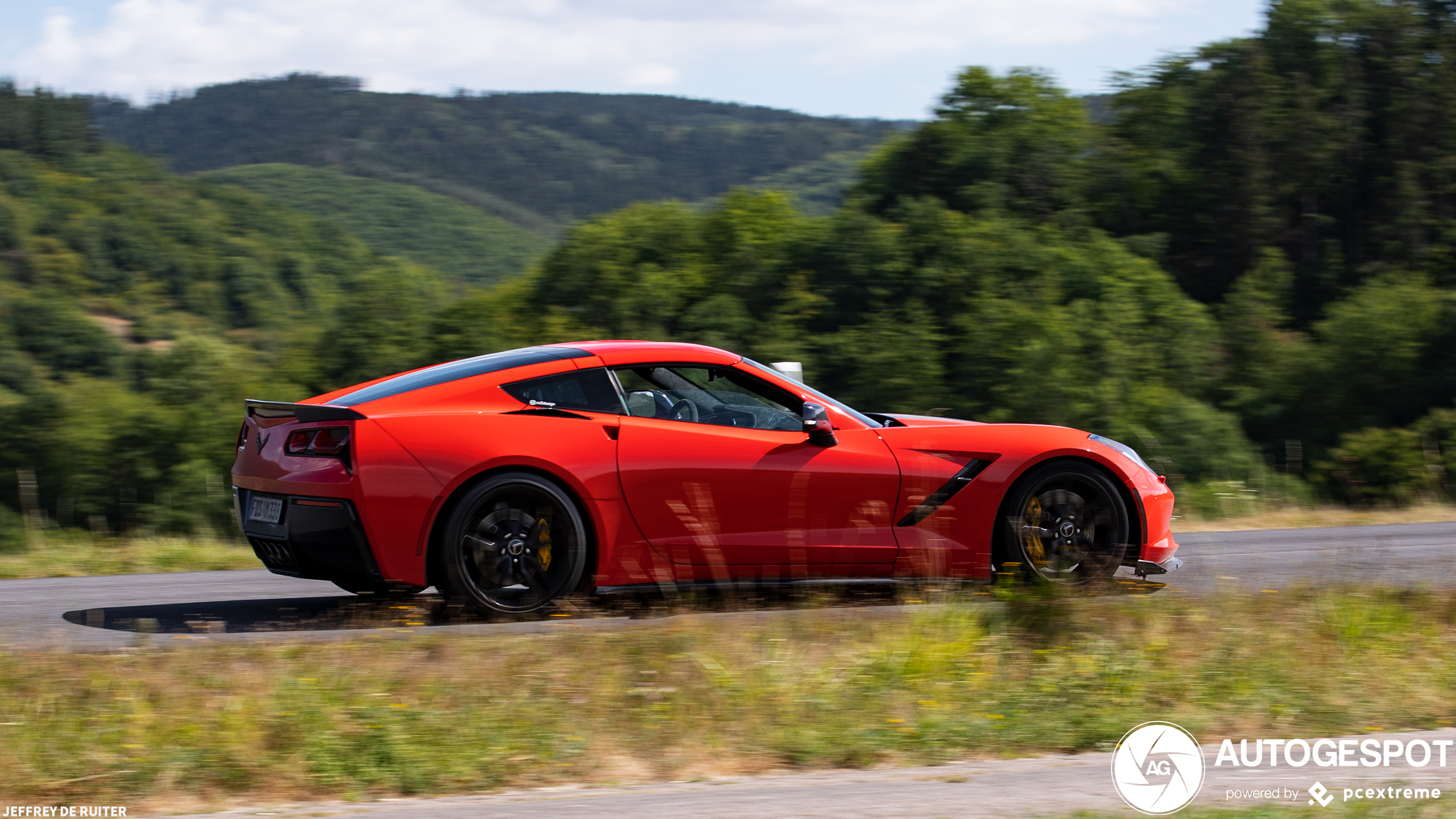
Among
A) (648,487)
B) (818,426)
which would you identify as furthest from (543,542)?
(818,426)

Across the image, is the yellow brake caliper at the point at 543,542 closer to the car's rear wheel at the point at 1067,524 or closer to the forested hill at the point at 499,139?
the car's rear wheel at the point at 1067,524

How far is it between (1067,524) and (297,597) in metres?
3.90

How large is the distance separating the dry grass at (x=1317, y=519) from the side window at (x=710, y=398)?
15.3ft

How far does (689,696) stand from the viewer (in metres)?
4.56

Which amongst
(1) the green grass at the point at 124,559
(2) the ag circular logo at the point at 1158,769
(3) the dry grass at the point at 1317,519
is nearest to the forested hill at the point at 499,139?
(3) the dry grass at the point at 1317,519

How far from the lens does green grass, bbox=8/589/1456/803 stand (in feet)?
12.9

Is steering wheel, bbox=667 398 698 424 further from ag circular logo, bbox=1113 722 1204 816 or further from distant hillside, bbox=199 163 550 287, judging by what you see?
distant hillside, bbox=199 163 550 287

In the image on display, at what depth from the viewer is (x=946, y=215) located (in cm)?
3500

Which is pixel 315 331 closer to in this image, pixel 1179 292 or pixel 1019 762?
pixel 1179 292

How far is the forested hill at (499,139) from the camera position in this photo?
319 feet

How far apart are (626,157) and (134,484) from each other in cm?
8160

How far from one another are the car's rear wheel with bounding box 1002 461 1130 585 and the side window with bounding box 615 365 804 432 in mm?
1141

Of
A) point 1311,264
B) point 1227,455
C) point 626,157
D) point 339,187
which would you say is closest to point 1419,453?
point 1227,455

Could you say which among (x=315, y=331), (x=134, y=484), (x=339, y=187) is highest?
(x=339, y=187)
